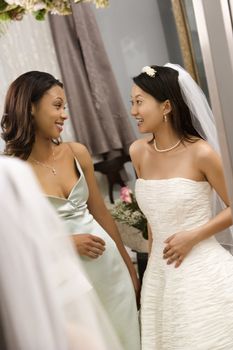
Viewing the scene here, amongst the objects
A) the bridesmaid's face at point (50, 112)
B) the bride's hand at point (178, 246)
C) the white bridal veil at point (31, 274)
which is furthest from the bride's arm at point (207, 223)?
the white bridal veil at point (31, 274)

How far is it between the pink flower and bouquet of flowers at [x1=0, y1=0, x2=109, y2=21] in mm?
439

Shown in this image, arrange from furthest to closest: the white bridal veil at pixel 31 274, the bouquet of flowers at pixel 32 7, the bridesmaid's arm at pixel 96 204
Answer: the bridesmaid's arm at pixel 96 204 < the bouquet of flowers at pixel 32 7 < the white bridal veil at pixel 31 274

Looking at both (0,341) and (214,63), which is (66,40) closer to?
(214,63)

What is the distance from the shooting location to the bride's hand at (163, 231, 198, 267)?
989 millimetres

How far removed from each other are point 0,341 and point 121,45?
0.95 meters

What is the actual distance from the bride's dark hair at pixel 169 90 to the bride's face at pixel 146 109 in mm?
A: 10

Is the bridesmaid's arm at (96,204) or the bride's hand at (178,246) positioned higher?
the bridesmaid's arm at (96,204)

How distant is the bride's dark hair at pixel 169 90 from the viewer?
101cm

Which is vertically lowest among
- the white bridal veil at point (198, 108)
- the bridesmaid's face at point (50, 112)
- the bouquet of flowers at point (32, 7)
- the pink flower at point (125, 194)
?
the pink flower at point (125, 194)

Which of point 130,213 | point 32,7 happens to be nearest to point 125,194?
point 130,213

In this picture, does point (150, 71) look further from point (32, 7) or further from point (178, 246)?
point (178, 246)

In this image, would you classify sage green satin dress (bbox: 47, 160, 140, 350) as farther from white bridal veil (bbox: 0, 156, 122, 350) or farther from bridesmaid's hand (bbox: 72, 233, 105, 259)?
white bridal veil (bbox: 0, 156, 122, 350)

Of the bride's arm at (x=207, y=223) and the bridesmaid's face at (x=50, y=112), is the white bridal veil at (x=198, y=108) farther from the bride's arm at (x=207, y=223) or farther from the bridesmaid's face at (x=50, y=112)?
the bridesmaid's face at (x=50, y=112)

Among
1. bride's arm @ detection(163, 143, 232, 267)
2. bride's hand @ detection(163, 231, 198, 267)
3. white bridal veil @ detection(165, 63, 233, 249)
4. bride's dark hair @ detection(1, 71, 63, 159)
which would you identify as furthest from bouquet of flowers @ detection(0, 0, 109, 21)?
bride's hand @ detection(163, 231, 198, 267)
